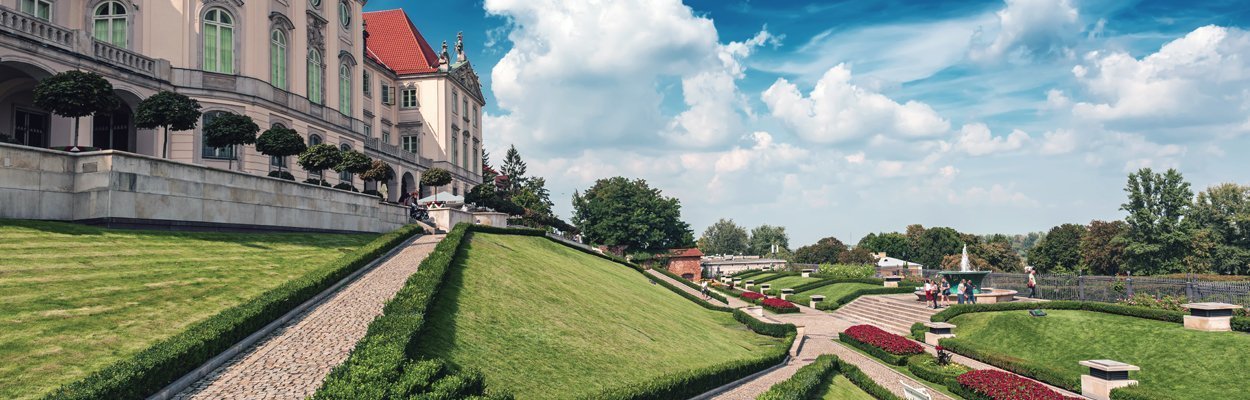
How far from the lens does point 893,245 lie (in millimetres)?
143875

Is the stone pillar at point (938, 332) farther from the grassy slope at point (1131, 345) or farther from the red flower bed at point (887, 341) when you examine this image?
the red flower bed at point (887, 341)

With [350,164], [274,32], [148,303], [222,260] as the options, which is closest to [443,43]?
[274,32]

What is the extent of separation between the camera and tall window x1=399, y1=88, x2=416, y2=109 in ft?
218

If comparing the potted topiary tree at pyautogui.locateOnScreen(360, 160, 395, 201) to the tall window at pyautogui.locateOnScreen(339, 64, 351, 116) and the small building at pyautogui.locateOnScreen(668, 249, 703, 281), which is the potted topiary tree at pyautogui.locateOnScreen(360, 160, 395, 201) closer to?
the tall window at pyautogui.locateOnScreen(339, 64, 351, 116)

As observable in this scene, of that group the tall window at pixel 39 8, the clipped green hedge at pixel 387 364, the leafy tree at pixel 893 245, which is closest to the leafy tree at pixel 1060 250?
the leafy tree at pixel 893 245

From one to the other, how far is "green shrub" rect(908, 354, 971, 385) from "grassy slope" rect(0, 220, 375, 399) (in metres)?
21.7

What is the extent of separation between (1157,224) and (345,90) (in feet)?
266

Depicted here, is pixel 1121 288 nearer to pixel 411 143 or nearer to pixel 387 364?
pixel 387 364

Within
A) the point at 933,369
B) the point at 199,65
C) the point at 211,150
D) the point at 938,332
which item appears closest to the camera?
the point at 933,369

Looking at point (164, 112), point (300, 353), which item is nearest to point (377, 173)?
point (164, 112)

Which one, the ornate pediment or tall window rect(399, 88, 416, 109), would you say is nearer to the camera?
tall window rect(399, 88, 416, 109)

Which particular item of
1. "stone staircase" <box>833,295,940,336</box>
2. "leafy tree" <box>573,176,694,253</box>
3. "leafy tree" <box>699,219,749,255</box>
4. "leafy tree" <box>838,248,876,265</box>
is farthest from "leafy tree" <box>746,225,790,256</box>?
"stone staircase" <box>833,295,940,336</box>

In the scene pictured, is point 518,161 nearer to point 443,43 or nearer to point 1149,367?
point 443,43

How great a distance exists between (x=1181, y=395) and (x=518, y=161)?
357ft
